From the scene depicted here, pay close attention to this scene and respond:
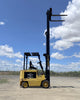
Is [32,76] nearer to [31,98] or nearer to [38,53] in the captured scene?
[38,53]

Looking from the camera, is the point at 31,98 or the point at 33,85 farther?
the point at 33,85

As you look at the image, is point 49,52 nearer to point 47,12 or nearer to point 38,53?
point 38,53

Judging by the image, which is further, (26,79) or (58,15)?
(58,15)

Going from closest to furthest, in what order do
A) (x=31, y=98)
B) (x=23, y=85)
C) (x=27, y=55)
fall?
(x=31, y=98) < (x=23, y=85) < (x=27, y=55)

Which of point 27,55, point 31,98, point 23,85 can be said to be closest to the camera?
point 31,98

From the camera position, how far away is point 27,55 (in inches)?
660

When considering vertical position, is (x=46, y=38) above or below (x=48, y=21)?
below

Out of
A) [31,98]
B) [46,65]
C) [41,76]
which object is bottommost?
[31,98]

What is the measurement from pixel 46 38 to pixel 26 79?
16.4 ft

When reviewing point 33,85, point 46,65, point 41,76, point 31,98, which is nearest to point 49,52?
point 46,65

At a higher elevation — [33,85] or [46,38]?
[46,38]

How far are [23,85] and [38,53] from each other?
3.48 m

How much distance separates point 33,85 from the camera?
15.6 metres

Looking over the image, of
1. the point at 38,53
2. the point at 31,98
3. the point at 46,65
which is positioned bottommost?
the point at 31,98
